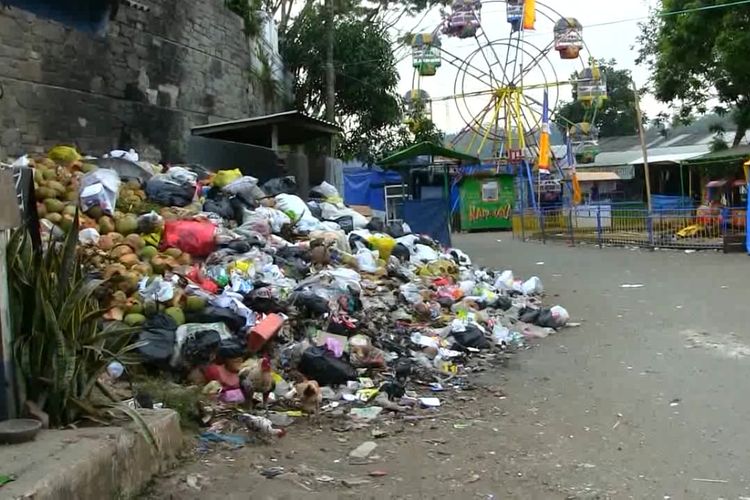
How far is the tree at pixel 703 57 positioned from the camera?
1714 cm

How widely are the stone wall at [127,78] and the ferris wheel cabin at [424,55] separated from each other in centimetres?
904

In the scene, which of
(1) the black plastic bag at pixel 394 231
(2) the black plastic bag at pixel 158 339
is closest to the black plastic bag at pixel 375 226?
(1) the black plastic bag at pixel 394 231

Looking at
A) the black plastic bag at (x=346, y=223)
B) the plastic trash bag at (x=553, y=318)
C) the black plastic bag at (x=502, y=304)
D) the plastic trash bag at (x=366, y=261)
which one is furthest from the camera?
the black plastic bag at (x=346, y=223)

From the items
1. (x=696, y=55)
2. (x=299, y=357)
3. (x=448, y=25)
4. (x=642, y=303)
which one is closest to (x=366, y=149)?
(x=448, y=25)

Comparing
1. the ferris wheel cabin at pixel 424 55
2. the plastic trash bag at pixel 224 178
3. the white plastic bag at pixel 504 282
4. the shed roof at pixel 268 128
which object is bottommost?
the white plastic bag at pixel 504 282

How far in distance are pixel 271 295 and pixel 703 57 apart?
666 inches

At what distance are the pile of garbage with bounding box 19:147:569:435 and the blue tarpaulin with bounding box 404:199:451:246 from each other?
5525mm

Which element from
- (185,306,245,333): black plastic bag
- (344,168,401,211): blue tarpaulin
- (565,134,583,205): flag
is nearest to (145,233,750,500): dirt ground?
(185,306,245,333): black plastic bag

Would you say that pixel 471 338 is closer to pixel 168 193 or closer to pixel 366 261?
pixel 366 261

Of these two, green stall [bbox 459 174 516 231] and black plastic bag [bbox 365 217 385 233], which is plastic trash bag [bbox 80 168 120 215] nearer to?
black plastic bag [bbox 365 217 385 233]

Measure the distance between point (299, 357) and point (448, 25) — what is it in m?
21.0

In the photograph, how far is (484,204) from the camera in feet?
86.5

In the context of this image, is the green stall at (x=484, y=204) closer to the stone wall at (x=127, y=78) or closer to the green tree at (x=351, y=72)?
the green tree at (x=351, y=72)

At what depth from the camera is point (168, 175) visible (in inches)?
354
